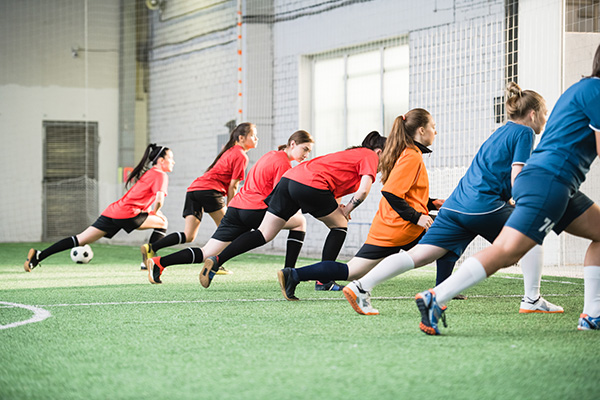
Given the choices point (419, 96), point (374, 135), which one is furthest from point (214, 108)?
point (374, 135)

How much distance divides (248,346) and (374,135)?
117 inches

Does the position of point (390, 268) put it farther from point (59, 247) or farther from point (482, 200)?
point (59, 247)

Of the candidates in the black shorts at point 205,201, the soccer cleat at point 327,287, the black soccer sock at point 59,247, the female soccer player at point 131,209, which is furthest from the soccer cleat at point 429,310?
the black soccer sock at point 59,247

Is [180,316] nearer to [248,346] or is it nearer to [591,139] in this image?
[248,346]

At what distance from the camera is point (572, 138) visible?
3807 mm

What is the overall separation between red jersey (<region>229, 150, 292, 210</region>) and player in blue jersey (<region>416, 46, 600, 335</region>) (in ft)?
10.7

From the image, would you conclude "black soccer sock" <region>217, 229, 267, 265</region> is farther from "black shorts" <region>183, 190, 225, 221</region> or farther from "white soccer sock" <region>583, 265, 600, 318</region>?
"white soccer sock" <region>583, 265, 600, 318</region>

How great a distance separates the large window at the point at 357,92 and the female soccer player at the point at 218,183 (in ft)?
13.8

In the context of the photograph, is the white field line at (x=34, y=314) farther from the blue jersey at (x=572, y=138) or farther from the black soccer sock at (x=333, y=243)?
the blue jersey at (x=572, y=138)

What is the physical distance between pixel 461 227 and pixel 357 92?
830cm

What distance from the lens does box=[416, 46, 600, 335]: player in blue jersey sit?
12.1 ft

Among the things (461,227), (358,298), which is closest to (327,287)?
(358,298)

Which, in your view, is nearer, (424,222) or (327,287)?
(424,222)

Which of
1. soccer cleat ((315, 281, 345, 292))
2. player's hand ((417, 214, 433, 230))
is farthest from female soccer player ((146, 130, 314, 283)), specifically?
player's hand ((417, 214, 433, 230))
